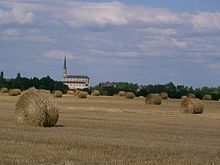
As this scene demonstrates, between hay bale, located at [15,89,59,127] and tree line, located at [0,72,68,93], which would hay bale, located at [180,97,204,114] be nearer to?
hay bale, located at [15,89,59,127]

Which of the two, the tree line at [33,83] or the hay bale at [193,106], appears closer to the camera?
the hay bale at [193,106]

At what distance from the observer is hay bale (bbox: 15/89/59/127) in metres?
24.7

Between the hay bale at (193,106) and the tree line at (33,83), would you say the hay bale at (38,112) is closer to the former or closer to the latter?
the hay bale at (193,106)

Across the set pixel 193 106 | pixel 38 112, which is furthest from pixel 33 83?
pixel 38 112

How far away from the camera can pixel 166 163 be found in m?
13.4

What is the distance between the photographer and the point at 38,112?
2480cm

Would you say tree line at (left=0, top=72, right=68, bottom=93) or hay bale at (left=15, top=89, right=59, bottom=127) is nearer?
hay bale at (left=15, top=89, right=59, bottom=127)

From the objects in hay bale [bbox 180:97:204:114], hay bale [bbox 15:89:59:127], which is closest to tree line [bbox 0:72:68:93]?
hay bale [bbox 180:97:204:114]

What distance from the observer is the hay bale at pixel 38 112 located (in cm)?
2470

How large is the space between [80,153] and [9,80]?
10866 centimetres

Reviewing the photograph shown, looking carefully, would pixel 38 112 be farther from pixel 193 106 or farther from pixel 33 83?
pixel 33 83

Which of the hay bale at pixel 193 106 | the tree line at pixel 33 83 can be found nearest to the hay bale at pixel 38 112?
the hay bale at pixel 193 106

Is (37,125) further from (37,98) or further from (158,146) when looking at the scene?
(158,146)

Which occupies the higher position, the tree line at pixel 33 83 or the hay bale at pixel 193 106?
the tree line at pixel 33 83
